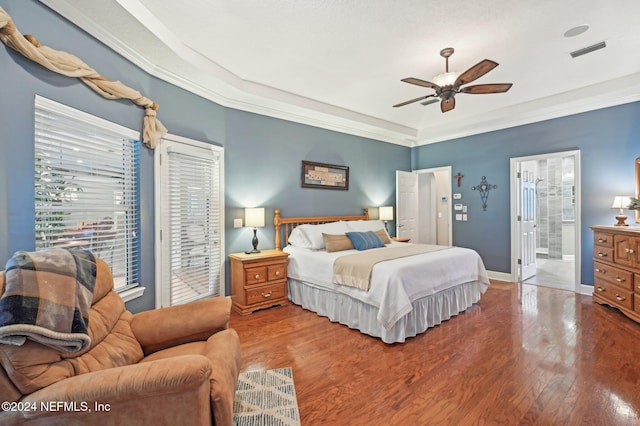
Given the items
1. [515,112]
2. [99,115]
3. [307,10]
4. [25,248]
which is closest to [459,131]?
[515,112]

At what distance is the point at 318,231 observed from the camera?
4215mm

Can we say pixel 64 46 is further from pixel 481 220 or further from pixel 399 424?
pixel 481 220

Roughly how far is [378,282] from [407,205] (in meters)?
3.56

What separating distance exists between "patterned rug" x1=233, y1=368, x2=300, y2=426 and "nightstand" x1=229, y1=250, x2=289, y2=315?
1401 millimetres

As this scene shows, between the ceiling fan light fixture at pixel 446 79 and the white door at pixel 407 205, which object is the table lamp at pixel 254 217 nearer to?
the ceiling fan light fixture at pixel 446 79

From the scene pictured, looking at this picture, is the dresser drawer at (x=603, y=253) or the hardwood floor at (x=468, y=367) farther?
the dresser drawer at (x=603, y=253)

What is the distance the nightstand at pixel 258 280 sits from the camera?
11.9 ft

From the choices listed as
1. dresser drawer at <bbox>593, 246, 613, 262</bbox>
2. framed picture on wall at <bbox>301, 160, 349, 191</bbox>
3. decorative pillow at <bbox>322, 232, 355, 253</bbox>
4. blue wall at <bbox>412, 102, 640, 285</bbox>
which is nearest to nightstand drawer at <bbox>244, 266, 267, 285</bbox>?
decorative pillow at <bbox>322, 232, 355, 253</bbox>

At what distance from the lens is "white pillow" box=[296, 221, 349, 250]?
→ 13.4 ft

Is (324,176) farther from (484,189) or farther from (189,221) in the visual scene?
(484,189)

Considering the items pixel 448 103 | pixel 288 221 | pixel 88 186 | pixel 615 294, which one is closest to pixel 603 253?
pixel 615 294

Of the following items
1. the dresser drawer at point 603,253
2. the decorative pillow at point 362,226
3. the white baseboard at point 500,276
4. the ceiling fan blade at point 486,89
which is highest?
the ceiling fan blade at point 486,89

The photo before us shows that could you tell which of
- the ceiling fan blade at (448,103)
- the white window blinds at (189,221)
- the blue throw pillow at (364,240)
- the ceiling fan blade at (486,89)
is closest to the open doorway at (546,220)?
the ceiling fan blade at (486,89)

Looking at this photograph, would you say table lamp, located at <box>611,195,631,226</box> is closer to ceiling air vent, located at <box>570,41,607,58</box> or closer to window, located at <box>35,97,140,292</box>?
ceiling air vent, located at <box>570,41,607,58</box>
